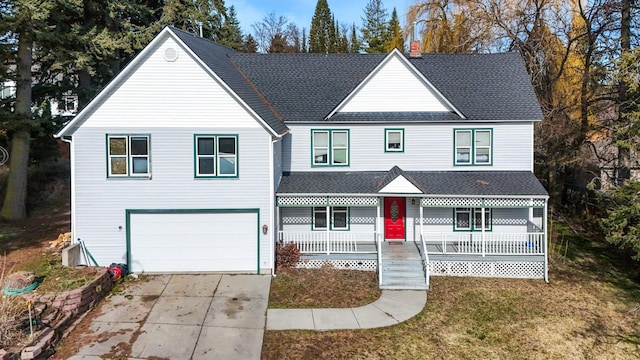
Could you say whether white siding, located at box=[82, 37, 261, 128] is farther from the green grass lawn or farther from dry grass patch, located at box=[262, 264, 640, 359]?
dry grass patch, located at box=[262, 264, 640, 359]

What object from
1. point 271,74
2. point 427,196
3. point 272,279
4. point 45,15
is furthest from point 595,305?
point 45,15

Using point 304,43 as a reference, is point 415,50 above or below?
below

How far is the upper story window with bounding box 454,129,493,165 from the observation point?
19.1 metres

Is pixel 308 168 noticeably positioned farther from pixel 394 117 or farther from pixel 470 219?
pixel 470 219

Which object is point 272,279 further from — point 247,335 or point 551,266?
point 551,266

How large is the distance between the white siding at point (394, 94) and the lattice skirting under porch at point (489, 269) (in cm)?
626

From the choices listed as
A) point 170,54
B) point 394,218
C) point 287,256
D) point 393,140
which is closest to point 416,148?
point 393,140

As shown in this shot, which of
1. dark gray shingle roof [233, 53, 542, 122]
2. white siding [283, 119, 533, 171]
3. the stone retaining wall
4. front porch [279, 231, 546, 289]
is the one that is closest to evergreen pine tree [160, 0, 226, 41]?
dark gray shingle roof [233, 53, 542, 122]

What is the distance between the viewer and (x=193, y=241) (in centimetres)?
1662

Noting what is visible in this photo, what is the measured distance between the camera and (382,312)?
13.9 meters

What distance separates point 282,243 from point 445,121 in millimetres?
7941

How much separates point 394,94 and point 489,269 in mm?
7658

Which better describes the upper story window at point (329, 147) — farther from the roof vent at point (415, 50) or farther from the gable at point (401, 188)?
the roof vent at point (415, 50)

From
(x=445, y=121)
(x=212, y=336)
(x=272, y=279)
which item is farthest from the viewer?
(x=445, y=121)
